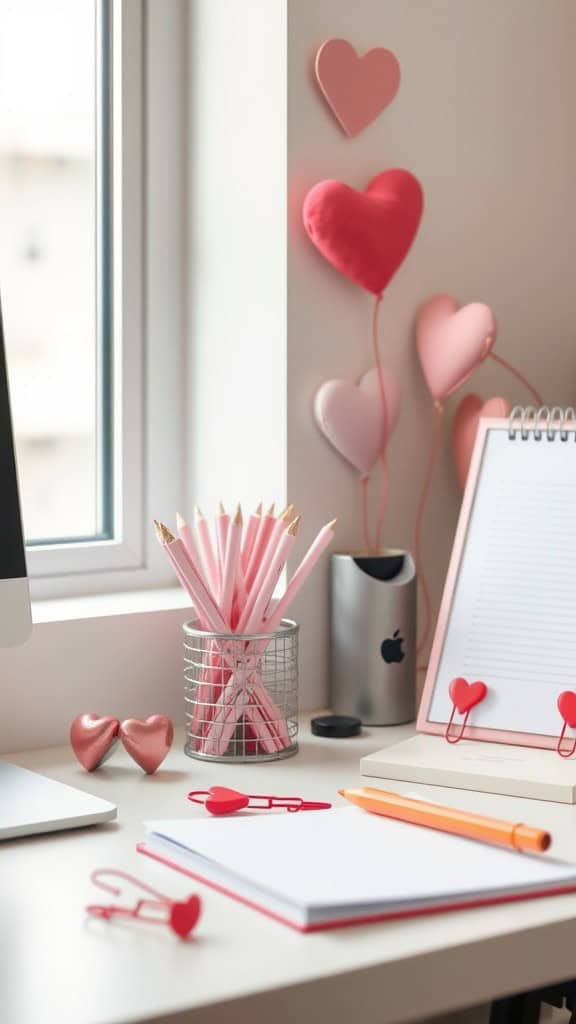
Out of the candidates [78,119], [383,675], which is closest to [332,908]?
[383,675]

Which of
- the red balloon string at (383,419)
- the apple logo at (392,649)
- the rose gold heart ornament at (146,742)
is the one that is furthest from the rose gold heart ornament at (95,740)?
the red balloon string at (383,419)

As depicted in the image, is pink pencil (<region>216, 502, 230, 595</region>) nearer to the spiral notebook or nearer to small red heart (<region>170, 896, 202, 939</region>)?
the spiral notebook

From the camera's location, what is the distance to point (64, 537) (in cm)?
147

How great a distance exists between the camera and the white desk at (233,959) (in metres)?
0.67

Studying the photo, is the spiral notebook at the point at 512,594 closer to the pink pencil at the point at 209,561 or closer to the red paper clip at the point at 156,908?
the pink pencil at the point at 209,561

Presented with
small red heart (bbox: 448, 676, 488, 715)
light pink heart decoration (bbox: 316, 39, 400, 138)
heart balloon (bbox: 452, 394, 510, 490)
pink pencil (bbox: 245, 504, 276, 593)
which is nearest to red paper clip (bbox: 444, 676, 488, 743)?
A: small red heart (bbox: 448, 676, 488, 715)

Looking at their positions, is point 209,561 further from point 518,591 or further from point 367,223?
point 367,223

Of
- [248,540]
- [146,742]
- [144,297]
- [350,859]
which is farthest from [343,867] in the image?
[144,297]

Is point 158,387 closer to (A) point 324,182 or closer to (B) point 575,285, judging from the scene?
(A) point 324,182

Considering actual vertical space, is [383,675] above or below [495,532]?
below

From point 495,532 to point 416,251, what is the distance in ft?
1.20

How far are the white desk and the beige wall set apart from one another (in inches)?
22.5

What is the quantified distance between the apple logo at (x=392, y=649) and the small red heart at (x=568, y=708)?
0.69 feet

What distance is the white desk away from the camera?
0.67 metres
